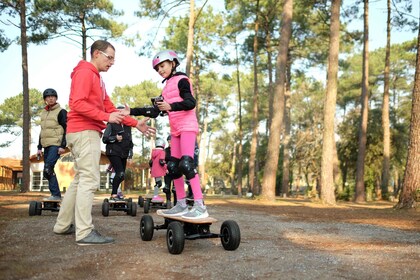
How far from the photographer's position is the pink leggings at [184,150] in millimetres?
4301

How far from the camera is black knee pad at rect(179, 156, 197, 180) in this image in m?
4.27

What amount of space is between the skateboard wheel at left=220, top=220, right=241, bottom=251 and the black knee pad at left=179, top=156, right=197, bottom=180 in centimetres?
64

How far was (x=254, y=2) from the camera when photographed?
28359 mm

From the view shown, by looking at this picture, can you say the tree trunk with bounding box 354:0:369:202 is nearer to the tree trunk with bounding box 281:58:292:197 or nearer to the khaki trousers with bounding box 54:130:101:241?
the tree trunk with bounding box 281:58:292:197

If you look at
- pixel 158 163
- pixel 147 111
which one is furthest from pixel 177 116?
pixel 158 163

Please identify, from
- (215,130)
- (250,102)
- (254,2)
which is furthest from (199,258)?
(215,130)

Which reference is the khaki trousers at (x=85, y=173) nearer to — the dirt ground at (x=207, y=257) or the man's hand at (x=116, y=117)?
the dirt ground at (x=207, y=257)

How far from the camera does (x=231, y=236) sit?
13.0 feet

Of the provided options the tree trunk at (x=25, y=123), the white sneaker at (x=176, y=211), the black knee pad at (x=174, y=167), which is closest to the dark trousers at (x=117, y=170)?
the black knee pad at (x=174, y=167)

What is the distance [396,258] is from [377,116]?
31.0 metres

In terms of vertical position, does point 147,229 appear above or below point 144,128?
below

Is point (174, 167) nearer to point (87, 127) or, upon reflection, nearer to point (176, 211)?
point (176, 211)

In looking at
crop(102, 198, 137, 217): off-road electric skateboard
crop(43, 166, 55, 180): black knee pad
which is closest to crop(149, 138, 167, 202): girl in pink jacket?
crop(102, 198, 137, 217): off-road electric skateboard

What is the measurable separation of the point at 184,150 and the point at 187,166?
222 mm
